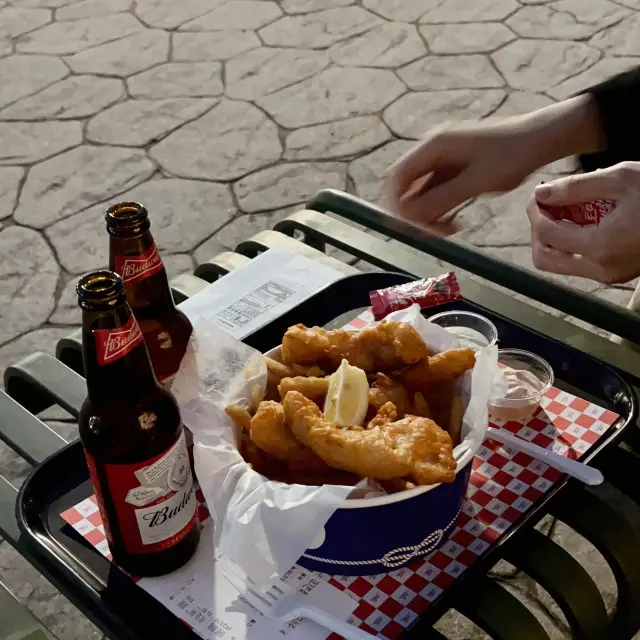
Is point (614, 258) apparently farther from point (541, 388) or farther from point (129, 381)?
point (129, 381)

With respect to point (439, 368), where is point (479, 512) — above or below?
below

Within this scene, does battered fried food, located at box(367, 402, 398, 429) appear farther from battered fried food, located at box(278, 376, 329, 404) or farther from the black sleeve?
the black sleeve

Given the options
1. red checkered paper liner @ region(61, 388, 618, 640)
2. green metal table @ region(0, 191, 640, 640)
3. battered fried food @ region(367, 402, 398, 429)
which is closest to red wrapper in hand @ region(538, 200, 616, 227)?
green metal table @ region(0, 191, 640, 640)

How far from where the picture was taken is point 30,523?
3.37 feet

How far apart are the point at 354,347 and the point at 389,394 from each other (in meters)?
0.08

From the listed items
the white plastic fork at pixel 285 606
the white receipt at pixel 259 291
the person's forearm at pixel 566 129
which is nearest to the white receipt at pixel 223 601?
the white plastic fork at pixel 285 606

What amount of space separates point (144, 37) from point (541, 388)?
318cm

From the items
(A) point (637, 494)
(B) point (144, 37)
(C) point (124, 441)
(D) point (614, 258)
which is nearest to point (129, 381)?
(C) point (124, 441)

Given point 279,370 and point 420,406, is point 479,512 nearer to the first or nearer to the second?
point 420,406

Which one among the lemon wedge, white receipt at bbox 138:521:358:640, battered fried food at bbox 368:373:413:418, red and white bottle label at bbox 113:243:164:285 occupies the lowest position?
white receipt at bbox 138:521:358:640

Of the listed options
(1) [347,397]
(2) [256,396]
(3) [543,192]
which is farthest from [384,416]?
(3) [543,192]

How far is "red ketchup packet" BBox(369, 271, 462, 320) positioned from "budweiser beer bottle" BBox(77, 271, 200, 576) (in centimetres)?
45

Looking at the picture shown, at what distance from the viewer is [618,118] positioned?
4.80 feet

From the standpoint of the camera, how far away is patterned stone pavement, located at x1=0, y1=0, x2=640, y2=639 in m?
2.69
